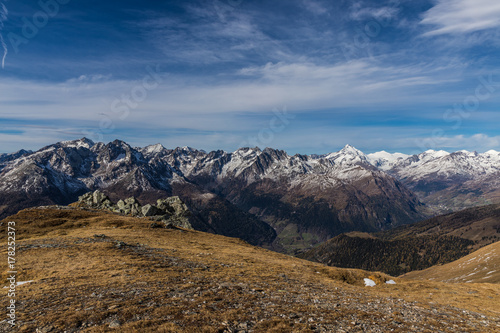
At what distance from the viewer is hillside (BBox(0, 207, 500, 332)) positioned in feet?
55.6

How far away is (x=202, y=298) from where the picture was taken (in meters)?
21.5

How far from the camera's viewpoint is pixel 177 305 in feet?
63.9

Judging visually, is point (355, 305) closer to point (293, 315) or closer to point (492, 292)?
point (293, 315)

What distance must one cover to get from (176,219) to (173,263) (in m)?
75.8

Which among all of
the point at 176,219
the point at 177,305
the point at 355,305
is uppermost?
the point at 177,305

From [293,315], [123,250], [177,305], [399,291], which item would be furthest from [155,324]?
[399,291]

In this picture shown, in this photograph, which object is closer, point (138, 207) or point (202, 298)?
point (202, 298)

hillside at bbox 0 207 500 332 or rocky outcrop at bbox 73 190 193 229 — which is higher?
hillside at bbox 0 207 500 332

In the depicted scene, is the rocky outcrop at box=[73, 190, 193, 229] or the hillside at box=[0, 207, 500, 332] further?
the rocky outcrop at box=[73, 190, 193, 229]

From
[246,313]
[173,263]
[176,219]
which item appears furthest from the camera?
[176,219]

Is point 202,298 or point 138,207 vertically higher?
point 202,298

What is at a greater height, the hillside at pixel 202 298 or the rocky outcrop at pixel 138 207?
the hillside at pixel 202 298

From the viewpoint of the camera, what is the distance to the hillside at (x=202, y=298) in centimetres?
1694

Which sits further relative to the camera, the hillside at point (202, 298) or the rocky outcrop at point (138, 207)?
the rocky outcrop at point (138, 207)
